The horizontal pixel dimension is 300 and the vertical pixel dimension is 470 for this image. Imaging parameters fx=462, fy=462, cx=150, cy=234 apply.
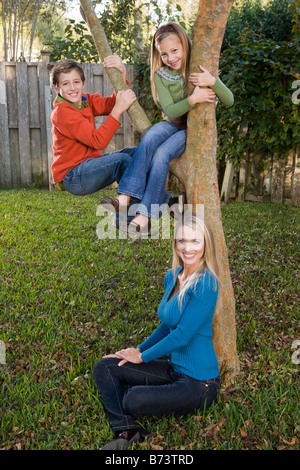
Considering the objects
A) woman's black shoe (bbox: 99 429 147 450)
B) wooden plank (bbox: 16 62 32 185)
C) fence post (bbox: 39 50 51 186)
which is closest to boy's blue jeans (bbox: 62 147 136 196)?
woman's black shoe (bbox: 99 429 147 450)

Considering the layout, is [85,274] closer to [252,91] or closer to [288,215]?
[288,215]

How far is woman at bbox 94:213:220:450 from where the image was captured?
2.62 meters

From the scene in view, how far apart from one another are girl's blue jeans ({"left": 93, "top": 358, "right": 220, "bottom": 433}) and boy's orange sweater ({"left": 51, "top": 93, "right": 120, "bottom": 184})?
127 centimetres

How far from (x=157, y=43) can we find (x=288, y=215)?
15.1 ft

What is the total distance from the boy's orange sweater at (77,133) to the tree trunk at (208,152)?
24 cm

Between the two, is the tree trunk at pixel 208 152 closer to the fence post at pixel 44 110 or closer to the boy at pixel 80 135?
the boy at pixel 80 135

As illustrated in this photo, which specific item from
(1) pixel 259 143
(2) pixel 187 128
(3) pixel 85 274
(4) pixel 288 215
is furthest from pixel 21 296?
(1) pixel 259 143

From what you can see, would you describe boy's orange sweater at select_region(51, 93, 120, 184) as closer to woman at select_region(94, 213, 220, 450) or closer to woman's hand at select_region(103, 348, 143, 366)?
woman at select_region(94, 213, 220, 450)

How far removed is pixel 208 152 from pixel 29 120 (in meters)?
6.56

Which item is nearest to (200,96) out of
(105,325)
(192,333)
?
(192,333)

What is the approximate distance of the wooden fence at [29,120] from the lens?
8.43 meters

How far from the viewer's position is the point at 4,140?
8.61 m

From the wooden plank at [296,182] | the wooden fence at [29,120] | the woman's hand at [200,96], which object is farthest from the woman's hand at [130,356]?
the wooden fence at [29,120]
